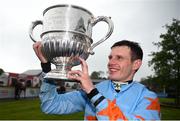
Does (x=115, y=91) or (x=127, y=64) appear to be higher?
(x=127, y=64)

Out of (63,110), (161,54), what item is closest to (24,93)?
(161,54)

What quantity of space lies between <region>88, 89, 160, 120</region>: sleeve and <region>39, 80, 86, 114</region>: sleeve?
43cm

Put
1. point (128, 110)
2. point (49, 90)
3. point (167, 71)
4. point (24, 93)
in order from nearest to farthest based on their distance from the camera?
point (128, 110) → point (49, 90) → point (24, 93) → point (167, 71)

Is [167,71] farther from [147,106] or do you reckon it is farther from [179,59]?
[147,106]

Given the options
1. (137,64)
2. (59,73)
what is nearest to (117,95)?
(137,64)

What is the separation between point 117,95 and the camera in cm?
258

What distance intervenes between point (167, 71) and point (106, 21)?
36.7 m

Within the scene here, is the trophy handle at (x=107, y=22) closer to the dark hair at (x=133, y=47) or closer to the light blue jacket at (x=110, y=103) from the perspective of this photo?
the dark hair at (x=133, y=47)

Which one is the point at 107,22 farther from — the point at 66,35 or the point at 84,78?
the point at 84,78

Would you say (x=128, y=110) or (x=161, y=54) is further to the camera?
(x=161, y=54)

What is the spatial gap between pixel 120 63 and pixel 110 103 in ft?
1.37

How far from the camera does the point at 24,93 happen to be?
25.9 metres

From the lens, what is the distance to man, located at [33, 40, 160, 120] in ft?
7.61

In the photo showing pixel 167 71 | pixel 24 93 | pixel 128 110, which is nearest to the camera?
pixel 128 110
